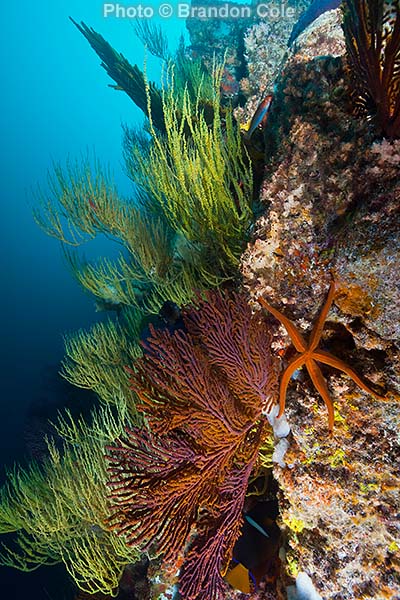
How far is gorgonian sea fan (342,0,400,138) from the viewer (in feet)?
5.01

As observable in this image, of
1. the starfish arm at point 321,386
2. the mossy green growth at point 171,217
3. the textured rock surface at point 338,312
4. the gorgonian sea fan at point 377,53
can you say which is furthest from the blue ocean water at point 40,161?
the starfish arm at point 321,386

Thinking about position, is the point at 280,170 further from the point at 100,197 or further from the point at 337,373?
the point at 100,197

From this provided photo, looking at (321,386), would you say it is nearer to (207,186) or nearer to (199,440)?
(199,440)

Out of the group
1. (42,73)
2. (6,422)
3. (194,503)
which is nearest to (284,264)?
(194,503)

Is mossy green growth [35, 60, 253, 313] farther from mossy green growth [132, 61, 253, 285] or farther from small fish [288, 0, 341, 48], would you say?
small fish [288, 0, 341, 48]

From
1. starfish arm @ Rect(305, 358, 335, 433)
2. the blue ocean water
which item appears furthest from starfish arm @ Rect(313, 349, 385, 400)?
the blue ocean water

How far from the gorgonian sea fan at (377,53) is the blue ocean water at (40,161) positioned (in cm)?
331

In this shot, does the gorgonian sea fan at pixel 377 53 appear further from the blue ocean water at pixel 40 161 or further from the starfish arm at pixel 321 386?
the blue ocean water at pixel 40 161

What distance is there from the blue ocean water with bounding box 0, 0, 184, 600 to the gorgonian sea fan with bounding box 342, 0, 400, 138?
3.31m

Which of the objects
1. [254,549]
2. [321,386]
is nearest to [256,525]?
[254,549]

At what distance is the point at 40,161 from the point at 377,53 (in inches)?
3659

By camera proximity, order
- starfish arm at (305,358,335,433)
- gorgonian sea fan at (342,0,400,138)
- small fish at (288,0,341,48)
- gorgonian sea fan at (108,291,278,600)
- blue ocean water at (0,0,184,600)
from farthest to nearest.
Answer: blue ocean water at (0,0,184,600) < small fish at (288,0,341,48) < gorgonian sea fan at (108,291,278,600) < starfish arm at (305,358,335,433) < gorgonian sea fan at (342,0,400,138)

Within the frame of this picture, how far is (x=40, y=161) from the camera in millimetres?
79938

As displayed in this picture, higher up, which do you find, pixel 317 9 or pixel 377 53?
pixel 317 9
